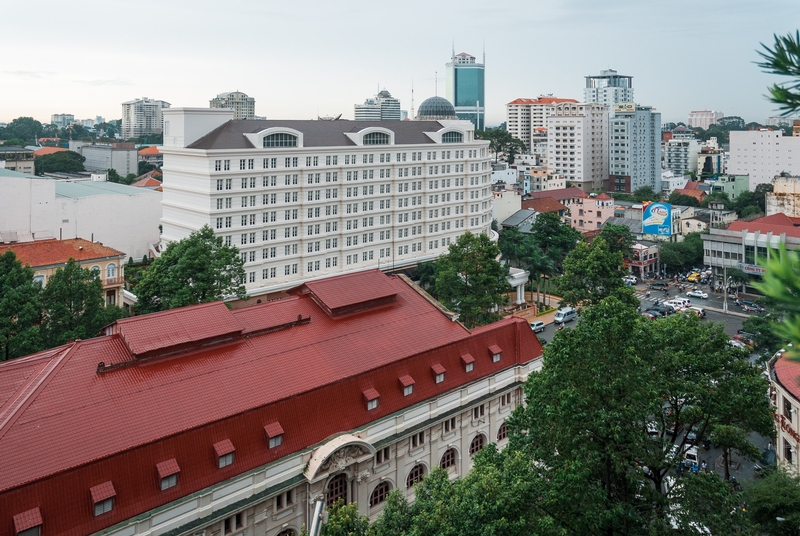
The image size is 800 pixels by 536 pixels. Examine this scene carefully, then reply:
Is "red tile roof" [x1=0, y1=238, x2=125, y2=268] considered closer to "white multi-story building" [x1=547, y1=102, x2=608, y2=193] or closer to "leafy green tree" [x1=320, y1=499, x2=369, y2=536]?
"leafy green tree" [x1=320, y1=499, x2=369, y2=536]

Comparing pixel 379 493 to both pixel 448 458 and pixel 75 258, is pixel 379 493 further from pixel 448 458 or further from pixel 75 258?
pixel 75 258

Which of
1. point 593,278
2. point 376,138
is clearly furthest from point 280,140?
point 593,278

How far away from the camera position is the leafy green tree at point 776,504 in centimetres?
2291

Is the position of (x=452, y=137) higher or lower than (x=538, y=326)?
higher

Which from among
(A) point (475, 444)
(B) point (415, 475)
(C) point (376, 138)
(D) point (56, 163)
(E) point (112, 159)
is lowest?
(B) point (415, 475)

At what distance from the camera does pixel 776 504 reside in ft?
76.4

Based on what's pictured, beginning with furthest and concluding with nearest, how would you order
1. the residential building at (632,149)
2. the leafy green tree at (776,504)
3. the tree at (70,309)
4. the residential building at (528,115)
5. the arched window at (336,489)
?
the residential building at (528,115) < the residential building at (632,149) < the tree at (70,309) < the arched window at (336,489) < the leafy green tree at (776,504)

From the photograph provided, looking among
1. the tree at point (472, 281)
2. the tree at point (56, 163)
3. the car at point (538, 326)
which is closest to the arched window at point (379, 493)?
the tree at point (472, 281)

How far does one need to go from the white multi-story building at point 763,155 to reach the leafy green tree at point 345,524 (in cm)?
13489

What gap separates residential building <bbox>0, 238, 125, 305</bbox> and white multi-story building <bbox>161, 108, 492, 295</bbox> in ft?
24.8

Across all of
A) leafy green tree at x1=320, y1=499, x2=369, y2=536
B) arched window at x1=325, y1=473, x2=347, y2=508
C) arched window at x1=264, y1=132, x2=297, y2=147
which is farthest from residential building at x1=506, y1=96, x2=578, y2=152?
leafy green tree at x1=320, y1=499, x2=369, y2=536

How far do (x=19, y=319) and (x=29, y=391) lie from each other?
14.5m

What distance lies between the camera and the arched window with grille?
3054 cm

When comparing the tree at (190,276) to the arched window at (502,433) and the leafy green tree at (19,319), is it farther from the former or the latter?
the arched window at (502,433)
